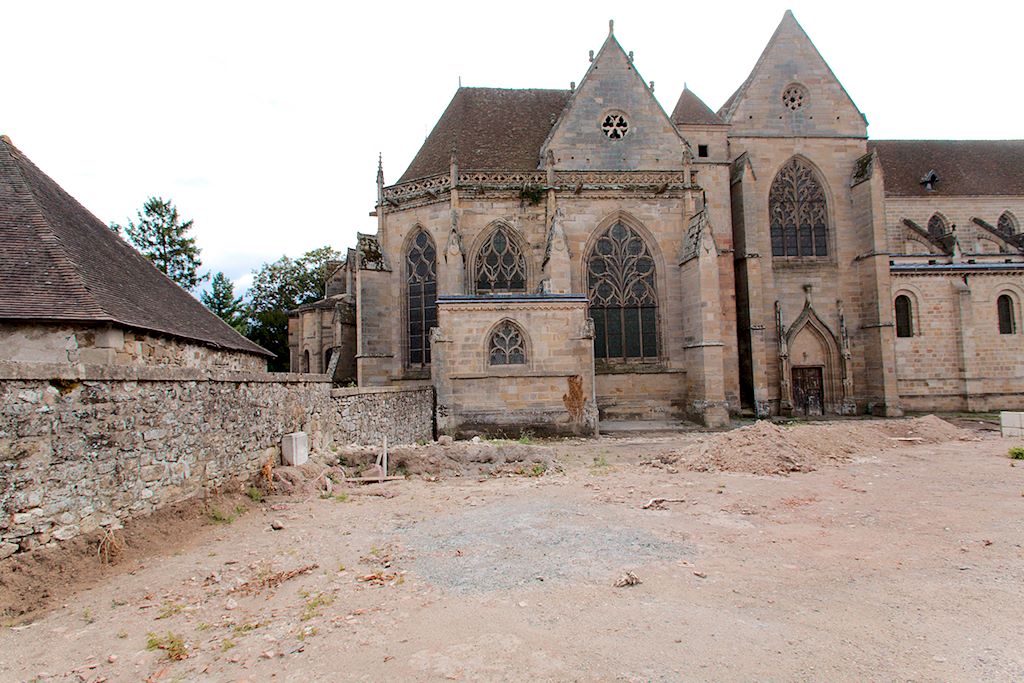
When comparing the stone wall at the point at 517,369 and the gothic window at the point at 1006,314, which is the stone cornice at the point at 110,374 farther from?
the gothic window at the point at 1006,314

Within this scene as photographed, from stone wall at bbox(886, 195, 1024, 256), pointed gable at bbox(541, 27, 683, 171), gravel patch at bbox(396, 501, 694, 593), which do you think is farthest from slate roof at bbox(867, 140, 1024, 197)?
gravel patch at bbox(396, 501, 694, 593)

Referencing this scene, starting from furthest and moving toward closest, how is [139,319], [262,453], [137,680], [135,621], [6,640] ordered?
[139,319], [262,453], [135,621], [6,640], [137,680]

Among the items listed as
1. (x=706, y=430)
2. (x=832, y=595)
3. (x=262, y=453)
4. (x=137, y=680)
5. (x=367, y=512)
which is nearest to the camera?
(x=137, y=680)

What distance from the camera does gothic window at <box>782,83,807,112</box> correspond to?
2412cm

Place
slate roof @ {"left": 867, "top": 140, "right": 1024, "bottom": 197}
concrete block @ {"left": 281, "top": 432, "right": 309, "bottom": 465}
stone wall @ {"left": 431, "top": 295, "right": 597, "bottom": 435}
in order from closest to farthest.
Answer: concrete block @ {"left": 281, "top": 432, "right": 309, "bottom": 465} → stone wall @ {"left": 431, "top": 295, "right": 597, "bottom": 435} → slate roof @ {"left": 867, "top": 140, "right": 1024, "bottom": 197}

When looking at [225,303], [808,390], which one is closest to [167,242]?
[225,303]

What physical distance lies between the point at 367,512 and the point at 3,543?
4.15 meters

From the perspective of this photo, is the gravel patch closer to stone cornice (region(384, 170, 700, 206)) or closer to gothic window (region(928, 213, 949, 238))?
stone cornice (region(384, 170, 700, 206))

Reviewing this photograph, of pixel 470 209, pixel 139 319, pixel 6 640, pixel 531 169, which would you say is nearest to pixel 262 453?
pixel 139 319

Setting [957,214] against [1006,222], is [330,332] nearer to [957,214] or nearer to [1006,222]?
[957,214]

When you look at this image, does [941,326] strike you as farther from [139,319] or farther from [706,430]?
→ [139,319]

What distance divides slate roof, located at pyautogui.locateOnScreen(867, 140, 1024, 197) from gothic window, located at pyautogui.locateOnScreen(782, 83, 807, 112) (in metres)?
7.66

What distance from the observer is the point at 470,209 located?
2061 cm

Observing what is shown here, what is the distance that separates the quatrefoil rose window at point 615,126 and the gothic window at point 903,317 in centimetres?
1362
